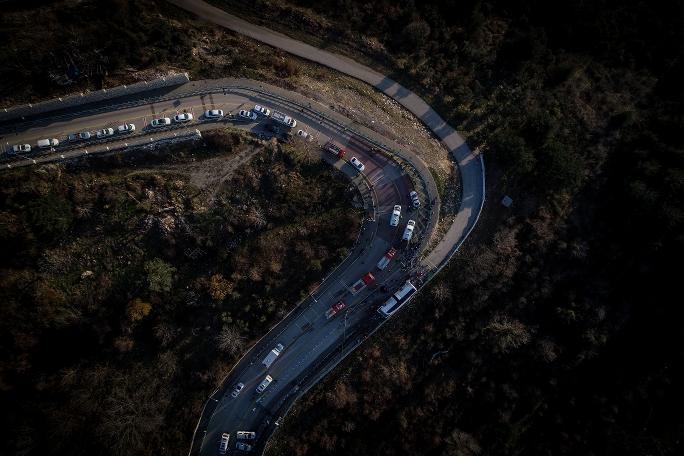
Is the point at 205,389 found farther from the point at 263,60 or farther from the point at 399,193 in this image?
the point at 263,60

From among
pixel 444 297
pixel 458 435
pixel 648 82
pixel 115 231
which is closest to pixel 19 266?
pixel 115 231

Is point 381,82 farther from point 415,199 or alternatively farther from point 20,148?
point 20,148

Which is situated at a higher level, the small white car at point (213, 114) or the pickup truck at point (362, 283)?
the small white car at point (213, 114)

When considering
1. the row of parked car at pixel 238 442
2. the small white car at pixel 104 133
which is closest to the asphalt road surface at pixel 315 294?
the row of parked car at pixel 238 442

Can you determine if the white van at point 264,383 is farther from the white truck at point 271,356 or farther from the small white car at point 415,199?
the small white car at point 415,199

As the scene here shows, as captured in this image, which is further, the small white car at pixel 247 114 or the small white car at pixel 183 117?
the small white car at pixel 247 114

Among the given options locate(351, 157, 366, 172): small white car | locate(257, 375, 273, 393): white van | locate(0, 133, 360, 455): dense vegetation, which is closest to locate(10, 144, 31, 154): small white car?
locate(0, 133, 360, 455): dense vegetation
